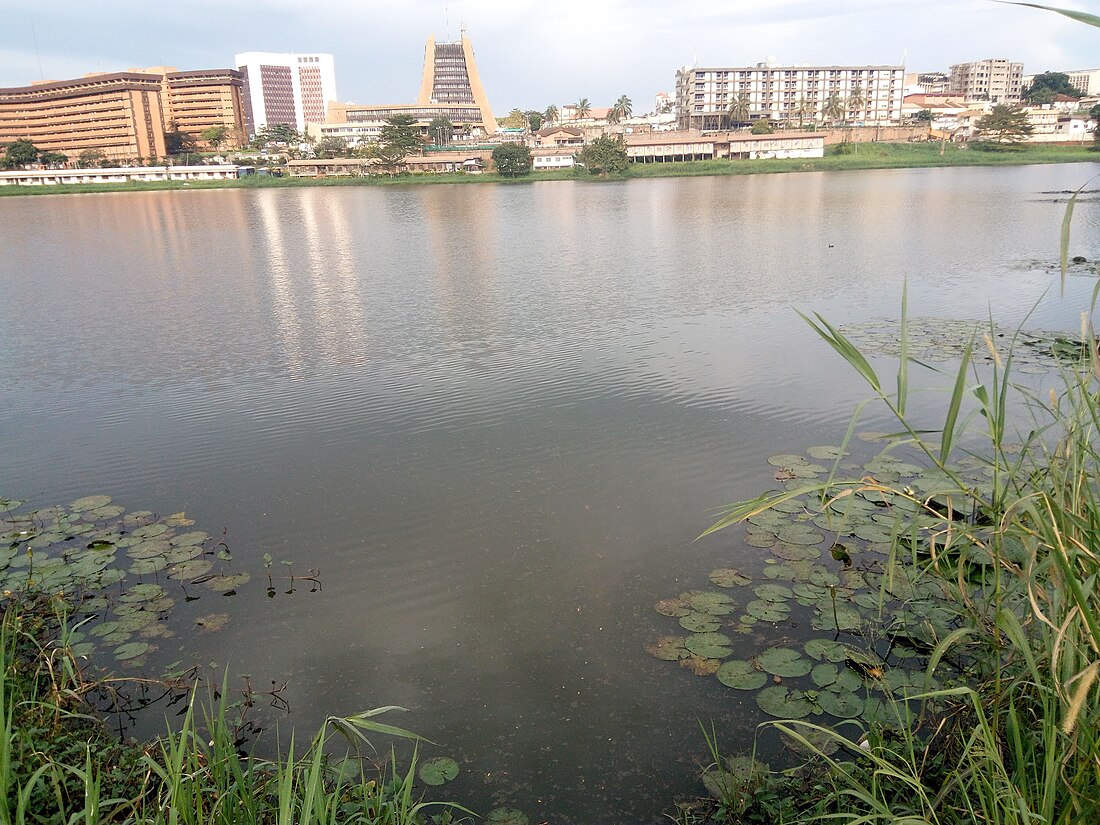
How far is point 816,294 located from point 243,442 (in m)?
9.41

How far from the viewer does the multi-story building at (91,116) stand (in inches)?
3135

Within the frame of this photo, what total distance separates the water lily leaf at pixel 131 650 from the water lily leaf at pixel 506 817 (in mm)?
2140

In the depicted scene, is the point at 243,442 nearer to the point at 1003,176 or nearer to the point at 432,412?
the point at 432,412

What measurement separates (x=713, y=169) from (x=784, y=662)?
60783mm

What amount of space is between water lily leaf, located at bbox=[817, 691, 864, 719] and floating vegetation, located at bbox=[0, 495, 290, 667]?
312 cm

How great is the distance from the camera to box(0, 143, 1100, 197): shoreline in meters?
57.1

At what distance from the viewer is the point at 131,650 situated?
12.8ft

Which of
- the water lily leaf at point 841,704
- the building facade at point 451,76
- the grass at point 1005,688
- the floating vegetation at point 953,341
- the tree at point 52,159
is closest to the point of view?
the grass at point 1005,688

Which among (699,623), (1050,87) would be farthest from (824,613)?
(1050,87)

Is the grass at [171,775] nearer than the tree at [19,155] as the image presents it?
Yes

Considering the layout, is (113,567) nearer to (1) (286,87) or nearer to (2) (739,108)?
(2) (739,108)

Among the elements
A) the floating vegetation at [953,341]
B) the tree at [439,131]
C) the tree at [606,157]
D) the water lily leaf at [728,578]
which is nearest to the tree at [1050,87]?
the tree at [606,157]

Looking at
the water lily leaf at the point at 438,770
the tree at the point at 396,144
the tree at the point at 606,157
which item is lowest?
the water lily leaf at the point at 438,770

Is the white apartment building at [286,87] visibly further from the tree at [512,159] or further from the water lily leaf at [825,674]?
the water lily leaf at [825,674]
